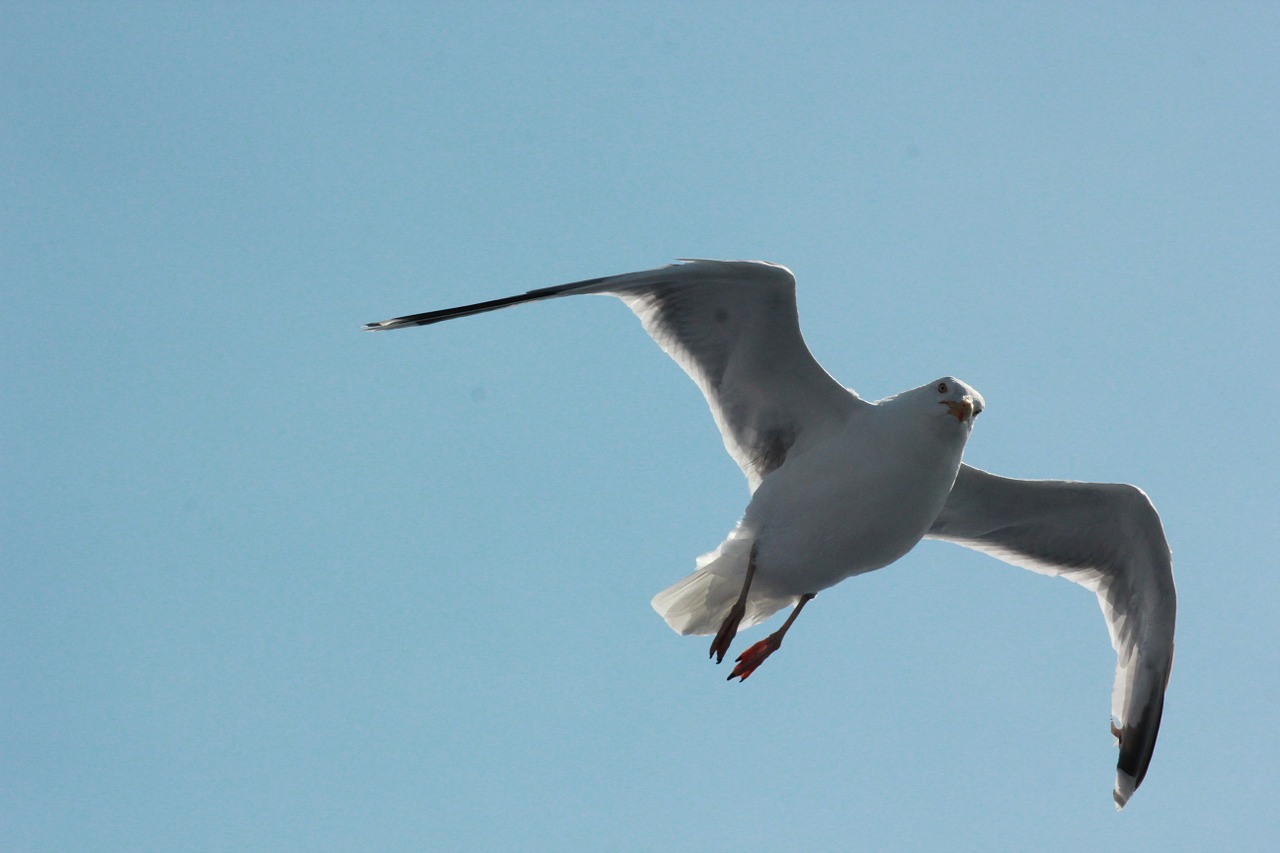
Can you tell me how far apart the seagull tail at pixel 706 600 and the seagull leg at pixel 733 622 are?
154 mm

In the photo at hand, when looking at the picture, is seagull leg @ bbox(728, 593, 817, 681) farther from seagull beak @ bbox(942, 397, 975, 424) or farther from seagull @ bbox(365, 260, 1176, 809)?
seagull beak @ bbox(942, 397, 975, 424)

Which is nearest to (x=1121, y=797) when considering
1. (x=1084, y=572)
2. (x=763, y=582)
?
(x=1084, y=572)

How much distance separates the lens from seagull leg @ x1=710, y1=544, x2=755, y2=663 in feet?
27.6

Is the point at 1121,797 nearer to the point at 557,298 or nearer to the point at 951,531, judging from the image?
the point at 951,531

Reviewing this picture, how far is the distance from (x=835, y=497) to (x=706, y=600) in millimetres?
1397

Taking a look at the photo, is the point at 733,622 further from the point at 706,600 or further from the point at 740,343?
the point at 740,343

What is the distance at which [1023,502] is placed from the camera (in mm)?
9531

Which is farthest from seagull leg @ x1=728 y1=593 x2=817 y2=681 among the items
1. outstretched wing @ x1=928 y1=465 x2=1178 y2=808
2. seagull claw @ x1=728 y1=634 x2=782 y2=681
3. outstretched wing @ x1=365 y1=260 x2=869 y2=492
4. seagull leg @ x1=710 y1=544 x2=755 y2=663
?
outstretched wing @ x1=928 y1=465 x2=1178 y2=808

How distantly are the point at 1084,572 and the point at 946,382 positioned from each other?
3143mm

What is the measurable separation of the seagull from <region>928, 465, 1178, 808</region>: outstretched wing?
0.5 inches

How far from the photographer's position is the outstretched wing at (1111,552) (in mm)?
9422

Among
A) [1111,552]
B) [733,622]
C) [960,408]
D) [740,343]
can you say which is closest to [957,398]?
[960,408]

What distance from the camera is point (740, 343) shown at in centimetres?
846

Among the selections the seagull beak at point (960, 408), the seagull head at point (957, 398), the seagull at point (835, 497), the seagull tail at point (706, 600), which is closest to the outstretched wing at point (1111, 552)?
the seagull at point (835, 497)
